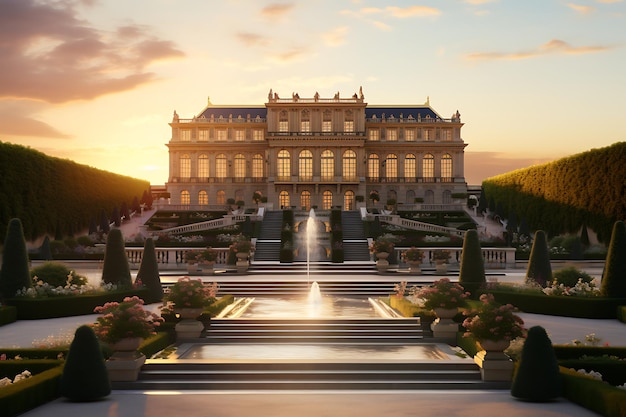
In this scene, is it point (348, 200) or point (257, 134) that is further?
point (257, 134)

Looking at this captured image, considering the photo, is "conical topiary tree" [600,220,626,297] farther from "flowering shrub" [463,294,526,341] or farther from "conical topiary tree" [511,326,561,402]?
"conical topiary tree" [511,326,561,402]

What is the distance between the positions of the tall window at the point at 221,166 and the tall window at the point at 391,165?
20.4m

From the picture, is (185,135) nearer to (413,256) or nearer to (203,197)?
(203,197)

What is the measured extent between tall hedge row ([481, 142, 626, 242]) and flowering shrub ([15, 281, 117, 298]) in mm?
33513

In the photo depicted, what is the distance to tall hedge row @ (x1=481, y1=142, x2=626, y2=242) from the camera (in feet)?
148

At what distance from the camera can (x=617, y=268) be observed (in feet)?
70.8

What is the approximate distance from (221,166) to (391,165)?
2155cm

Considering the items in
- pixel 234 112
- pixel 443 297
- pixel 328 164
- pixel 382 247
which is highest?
pixel 234 112

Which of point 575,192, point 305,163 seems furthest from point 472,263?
point 305,163

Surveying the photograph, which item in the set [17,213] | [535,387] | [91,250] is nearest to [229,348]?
[535,387]

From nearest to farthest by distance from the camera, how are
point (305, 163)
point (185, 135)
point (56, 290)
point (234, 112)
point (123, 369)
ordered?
point (123, 369), point (56, 290), point (305, 163), point (185, 135), point (234, 112)

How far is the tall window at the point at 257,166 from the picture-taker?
87250mm

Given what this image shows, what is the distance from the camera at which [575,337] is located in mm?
17078

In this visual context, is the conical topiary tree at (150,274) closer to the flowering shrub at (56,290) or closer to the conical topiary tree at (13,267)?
the flowering shrub at (56,290)
